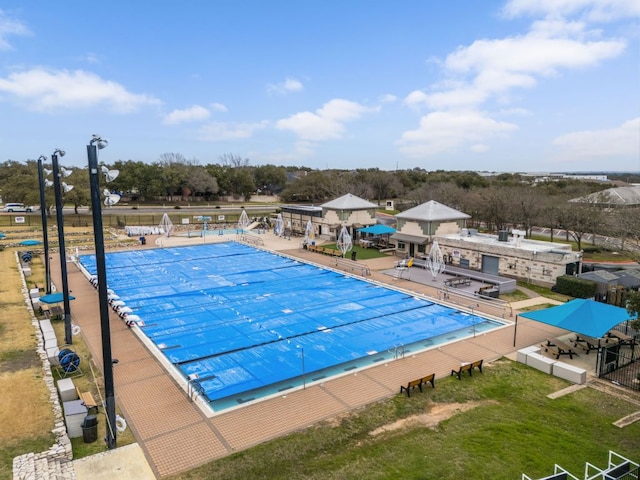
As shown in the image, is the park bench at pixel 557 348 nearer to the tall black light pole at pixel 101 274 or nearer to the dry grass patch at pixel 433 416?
the dry grass patch at pixel 433 416

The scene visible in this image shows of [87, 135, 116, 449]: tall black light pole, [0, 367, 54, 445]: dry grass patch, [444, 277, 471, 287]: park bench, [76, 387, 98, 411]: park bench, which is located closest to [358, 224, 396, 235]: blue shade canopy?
[444, 277, 471, 287]: park bench

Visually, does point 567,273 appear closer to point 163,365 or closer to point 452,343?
point 452,343

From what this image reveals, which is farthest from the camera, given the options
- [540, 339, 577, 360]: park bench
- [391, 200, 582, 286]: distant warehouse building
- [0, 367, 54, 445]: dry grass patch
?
[391, 200, 582, 286]: distant warehouse building

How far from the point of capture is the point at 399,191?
94000 mm

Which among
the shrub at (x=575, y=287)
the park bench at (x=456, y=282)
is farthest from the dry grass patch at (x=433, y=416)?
the shrub at (x=575, y=287)

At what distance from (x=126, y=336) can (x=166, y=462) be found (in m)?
10.0

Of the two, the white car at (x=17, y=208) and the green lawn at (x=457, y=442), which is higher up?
the white car at (x=17, y=208)

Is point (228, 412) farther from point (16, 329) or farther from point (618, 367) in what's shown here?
point (618, 367)

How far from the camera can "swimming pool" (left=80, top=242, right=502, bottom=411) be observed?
15.7 metres

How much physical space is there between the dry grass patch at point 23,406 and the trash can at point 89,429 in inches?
42.2

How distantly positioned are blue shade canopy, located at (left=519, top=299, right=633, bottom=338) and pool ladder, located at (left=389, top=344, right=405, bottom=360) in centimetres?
539

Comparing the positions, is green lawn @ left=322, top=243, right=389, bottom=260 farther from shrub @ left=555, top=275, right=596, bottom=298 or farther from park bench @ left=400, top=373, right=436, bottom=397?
park bench @ left=400, top=373, right=436, bottom=397

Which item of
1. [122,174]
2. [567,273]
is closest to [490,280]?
[567,273]

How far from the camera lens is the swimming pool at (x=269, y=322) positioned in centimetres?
1572
